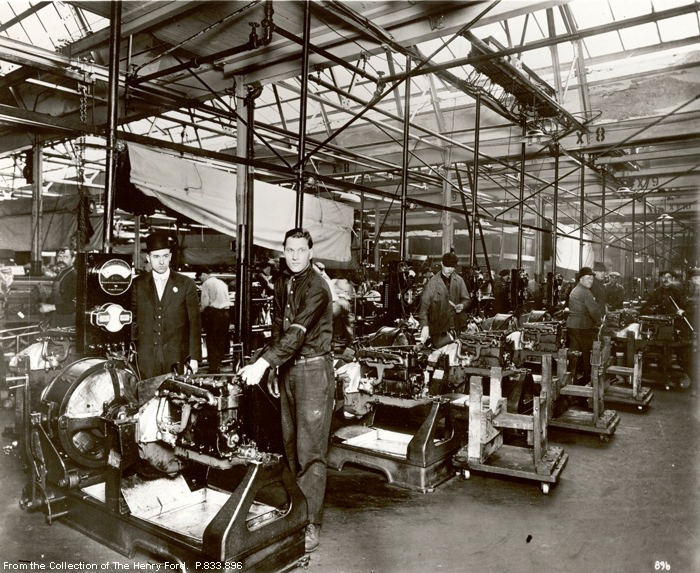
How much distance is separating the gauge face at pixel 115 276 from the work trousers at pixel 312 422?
122cm

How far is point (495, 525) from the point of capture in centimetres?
364

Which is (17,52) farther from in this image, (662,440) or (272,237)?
(662,440)

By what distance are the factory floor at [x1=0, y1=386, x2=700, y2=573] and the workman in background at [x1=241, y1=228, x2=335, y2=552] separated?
395 mm

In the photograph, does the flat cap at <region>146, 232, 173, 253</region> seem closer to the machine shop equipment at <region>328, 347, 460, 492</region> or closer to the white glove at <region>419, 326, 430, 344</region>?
the machine shop equipment at <region>328, 347, 460, 492</region>

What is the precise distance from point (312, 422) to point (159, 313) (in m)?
1.61

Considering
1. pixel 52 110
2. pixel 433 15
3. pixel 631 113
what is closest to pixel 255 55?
pixel 433 15

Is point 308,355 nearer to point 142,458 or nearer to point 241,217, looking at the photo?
point 142,458

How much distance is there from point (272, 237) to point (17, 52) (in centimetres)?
383

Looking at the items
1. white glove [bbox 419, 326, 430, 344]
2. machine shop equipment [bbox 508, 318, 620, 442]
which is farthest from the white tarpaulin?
machine shop equipment [bbox 508, 318, 620, 442]

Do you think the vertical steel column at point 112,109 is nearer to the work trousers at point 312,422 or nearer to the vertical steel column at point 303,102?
the vertical steel column at point 303,102

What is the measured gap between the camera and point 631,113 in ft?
29.7

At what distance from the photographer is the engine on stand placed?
112 inches

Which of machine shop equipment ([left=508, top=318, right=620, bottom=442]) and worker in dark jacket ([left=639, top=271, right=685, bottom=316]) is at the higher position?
worker in dark jacket ([left=639, top=271, right=685, bottom=316])

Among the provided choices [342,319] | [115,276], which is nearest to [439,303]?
[342,319]
